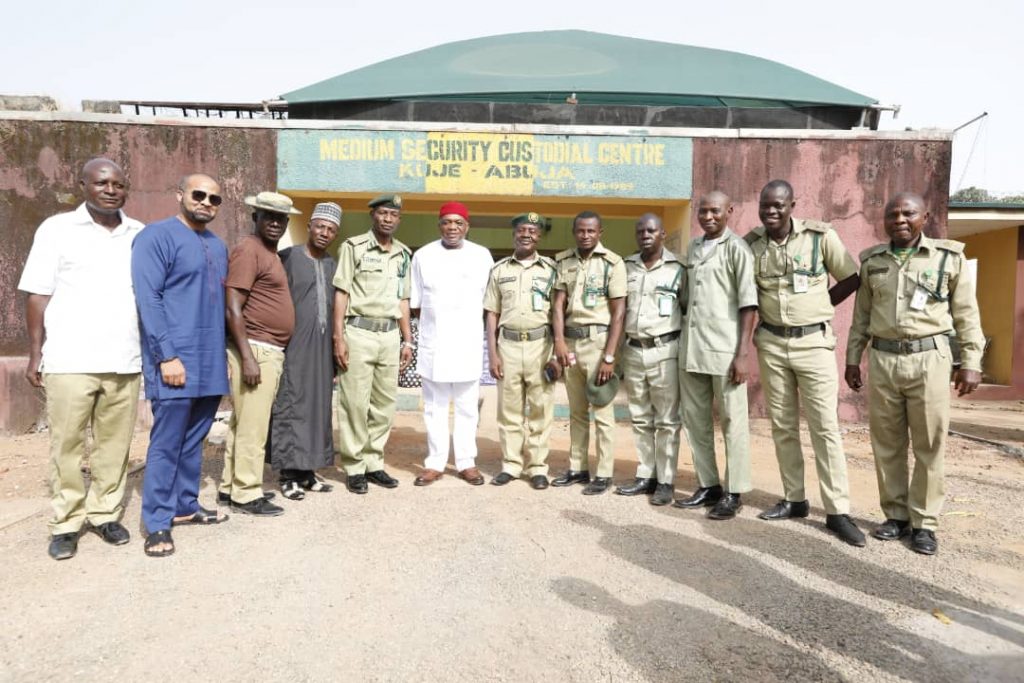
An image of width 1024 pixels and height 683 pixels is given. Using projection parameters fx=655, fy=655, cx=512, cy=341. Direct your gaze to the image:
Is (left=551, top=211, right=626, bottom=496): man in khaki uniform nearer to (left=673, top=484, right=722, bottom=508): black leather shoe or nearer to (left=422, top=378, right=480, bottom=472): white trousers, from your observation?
(left=673, top=484, right=722, bottom=508): black leather shoe

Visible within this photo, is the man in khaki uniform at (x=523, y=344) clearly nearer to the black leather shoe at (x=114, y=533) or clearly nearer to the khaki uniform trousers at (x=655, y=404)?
the khaki uniform trousers at (x=655, y=404)

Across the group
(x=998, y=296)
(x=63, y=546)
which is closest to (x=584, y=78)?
(x=998, y=296)

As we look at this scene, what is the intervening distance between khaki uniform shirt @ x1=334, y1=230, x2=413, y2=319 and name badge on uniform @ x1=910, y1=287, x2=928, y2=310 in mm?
3038

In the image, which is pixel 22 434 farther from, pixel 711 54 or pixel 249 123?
pixel 711 54

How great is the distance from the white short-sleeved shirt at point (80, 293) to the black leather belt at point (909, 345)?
154 inches

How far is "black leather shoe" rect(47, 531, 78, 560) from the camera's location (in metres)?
3.16

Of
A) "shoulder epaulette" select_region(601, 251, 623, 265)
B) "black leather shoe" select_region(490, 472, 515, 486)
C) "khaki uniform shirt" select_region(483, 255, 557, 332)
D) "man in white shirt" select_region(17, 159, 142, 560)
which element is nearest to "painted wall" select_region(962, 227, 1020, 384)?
"shoulder epaulette" select_region(601, 251, 623, 265)

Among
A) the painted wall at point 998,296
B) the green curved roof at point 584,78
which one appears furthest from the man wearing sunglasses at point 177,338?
the painted wall at point 998,296

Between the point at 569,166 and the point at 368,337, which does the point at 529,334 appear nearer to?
the point at 368,337

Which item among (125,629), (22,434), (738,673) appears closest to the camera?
(738,673)

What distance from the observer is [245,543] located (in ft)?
11.2

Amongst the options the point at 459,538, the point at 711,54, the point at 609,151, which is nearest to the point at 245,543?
the point at 459,538

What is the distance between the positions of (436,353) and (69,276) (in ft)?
7.00

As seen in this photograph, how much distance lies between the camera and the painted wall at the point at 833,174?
720 centimetres
